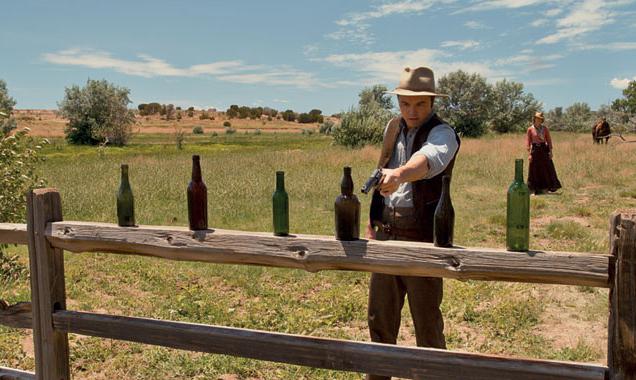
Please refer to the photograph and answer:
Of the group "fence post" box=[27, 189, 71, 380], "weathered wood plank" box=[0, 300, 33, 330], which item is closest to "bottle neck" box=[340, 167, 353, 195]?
"fence post" box=[27, 189, 71, 380]

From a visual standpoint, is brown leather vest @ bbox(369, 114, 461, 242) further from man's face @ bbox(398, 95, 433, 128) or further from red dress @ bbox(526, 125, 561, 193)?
red dress @ bbox(526, 125, 561, 193)

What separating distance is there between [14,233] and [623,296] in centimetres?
305

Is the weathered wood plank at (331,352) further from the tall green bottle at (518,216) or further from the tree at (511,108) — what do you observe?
the tree at (511,108)

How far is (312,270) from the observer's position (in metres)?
2.51

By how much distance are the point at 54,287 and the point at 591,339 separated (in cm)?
424

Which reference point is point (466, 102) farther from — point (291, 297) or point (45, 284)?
point (45, 284)

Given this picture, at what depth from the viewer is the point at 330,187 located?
14.2m

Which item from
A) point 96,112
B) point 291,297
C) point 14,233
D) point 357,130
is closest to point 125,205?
point 14,233

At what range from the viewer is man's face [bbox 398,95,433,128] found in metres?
3.08

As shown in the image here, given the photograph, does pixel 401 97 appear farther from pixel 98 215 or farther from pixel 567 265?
pixel 98 215

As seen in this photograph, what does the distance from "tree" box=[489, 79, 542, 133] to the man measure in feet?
156

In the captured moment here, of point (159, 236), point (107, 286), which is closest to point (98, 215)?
point (107, 286)

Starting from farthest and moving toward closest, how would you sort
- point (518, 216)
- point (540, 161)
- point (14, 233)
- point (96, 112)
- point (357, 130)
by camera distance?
point (96, 112) → point (357, 130) → point (540, 161) → point (14, 233) → point (518, 216)

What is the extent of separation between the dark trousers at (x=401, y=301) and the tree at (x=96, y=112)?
4056cm
